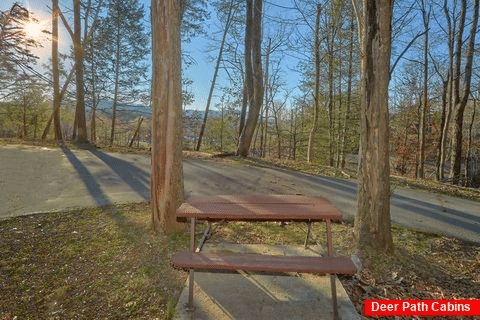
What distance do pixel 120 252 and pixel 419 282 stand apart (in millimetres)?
3429

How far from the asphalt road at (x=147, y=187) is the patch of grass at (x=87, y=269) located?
106 cm

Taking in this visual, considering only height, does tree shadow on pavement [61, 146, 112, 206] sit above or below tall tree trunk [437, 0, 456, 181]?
Result: below

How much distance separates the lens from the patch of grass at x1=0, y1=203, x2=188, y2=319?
8.07 ft

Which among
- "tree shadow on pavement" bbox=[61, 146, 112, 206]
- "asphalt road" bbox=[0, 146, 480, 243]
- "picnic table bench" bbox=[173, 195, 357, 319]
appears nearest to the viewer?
"picnic table bench" bbox=[173, 195, 357, 319]

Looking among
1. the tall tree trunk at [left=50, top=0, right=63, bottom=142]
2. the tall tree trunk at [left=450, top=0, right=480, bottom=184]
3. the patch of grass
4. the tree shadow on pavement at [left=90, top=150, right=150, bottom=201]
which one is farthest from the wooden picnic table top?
the tall tree trunk at [left=50, top=0, right=63, bottom=142]

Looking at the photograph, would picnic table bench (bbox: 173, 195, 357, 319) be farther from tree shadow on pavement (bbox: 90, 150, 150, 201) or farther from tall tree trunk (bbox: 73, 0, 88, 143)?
tall tree trunk (bbox: 73, 0, 88, 143)

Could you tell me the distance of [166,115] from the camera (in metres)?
3.49

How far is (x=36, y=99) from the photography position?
2330 centimetres

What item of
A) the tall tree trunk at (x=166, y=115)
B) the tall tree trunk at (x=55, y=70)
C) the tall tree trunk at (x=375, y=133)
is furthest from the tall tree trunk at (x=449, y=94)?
the tall tree trunk at (x=55, y=70)

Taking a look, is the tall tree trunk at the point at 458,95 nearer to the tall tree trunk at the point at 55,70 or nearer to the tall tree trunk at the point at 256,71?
the tall tree trunk at the point at 256,71

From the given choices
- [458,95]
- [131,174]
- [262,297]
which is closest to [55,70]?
[131,174]

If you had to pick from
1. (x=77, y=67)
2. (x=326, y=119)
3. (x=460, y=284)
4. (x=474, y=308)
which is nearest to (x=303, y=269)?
(x=474, y=308)

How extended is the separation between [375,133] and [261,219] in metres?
1.67

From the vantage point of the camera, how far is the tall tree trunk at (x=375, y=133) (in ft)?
10.1
